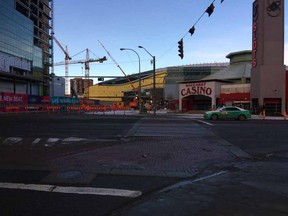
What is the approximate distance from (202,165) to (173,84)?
126m

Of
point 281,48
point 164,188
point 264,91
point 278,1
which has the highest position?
point 278,1

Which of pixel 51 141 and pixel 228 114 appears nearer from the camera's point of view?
pixel 51 141

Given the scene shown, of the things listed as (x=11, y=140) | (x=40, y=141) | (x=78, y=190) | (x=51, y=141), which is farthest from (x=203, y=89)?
(x=78, y=190)

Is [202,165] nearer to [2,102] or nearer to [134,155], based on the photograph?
[134,155]

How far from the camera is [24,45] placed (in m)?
113

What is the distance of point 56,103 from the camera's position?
244 feet

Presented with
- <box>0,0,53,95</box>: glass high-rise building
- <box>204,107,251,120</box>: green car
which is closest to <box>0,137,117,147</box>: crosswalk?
<box>204,107,251,120</box>: green car

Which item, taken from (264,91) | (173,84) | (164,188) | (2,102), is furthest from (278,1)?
(173,84)

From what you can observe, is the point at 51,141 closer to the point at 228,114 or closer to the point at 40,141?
the point at 40,141

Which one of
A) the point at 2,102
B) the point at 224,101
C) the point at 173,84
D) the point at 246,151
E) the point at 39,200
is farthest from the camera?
the point at 173,84

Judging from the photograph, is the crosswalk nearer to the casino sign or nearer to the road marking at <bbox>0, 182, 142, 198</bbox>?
the road marking at <bbox>0, 182, 142, 198</bbox>

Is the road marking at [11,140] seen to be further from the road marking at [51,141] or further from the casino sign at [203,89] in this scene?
the casino sign at [203,89]

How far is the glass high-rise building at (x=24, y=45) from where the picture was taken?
9894 cm

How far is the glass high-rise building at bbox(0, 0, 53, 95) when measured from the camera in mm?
98938
